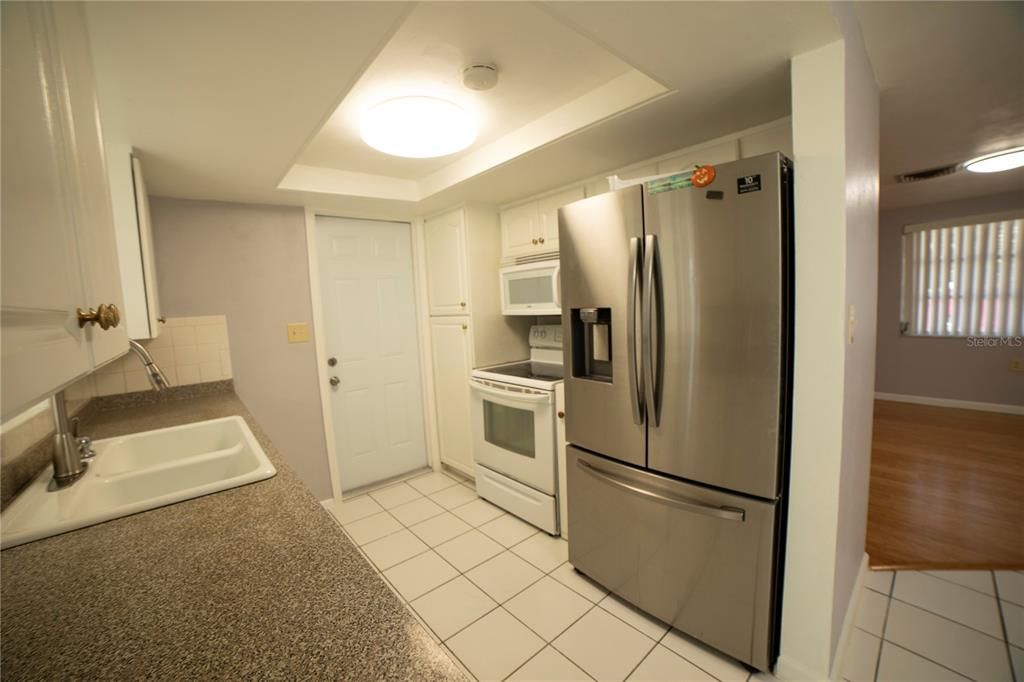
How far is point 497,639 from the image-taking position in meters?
1.64

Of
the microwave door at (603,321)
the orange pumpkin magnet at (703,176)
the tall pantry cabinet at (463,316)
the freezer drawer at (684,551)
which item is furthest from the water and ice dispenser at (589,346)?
the tall pantry cabinet at (463,316)

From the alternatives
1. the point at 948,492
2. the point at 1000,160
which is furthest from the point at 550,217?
the point at 948,492

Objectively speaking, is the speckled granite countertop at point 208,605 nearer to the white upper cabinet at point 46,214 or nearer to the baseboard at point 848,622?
the white upper cabinet at point 46,214

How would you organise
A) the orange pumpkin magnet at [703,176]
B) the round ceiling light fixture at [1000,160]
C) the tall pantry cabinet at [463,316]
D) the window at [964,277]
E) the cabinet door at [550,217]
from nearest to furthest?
the orange pumpkin magnet at [703,176], the round ceiling light fixture at [1000,160], the cabinet door at [550,217], the tall pantry cabinet at [463,316], the window at [964,277]

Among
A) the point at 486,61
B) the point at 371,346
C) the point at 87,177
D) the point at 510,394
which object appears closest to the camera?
the point at 87,177

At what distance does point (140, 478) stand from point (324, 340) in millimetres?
1706

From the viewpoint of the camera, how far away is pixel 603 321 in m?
1.71

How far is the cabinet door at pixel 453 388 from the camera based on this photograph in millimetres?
2943

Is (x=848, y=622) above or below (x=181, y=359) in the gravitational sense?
below

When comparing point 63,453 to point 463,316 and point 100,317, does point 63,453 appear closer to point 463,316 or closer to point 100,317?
point 100,317

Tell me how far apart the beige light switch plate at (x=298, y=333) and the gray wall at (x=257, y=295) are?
0.11 feet

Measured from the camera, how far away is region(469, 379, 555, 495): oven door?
2.24 metres

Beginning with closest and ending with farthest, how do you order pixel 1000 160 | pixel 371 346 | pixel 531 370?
pixel 1000 160 → pixel 531 370 → pixel 371 346

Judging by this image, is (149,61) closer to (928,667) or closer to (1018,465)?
(928,667)
